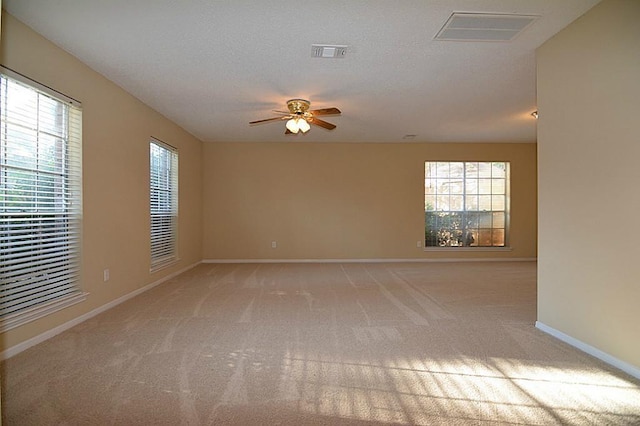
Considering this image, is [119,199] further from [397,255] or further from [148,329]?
[397,255]

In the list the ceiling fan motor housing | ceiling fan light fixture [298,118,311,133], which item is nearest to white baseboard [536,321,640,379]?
ceiling fan light fixture [298,118,311,133]

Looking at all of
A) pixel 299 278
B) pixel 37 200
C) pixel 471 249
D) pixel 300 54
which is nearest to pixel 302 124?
pixel 300 54

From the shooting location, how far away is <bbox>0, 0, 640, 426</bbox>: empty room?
226 cm

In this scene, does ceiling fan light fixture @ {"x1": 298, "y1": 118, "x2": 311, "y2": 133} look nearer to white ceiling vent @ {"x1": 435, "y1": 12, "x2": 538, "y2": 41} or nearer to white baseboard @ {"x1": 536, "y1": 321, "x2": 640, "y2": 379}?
white ceiling vent @ {"x1": 435, "y1": 12, "x2": 538, "y2": 41}

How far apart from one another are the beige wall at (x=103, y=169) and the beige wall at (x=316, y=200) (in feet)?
7.61

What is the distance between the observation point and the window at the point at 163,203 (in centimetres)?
560

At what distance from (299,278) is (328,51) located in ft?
11.8

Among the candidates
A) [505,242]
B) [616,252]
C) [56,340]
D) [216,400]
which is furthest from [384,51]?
[505,242]

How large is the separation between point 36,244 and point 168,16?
84.2 inches

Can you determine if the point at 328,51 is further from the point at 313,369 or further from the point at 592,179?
the point at 313,369

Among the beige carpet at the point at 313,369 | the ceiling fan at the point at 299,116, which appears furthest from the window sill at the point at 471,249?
the ceiling fan at the point at 299,116

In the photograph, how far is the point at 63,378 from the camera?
7.94ft

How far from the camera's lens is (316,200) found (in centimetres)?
806

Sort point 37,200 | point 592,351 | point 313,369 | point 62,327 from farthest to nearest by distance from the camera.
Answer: point 62,327, point 37,200, point 592,351, point 313,369
